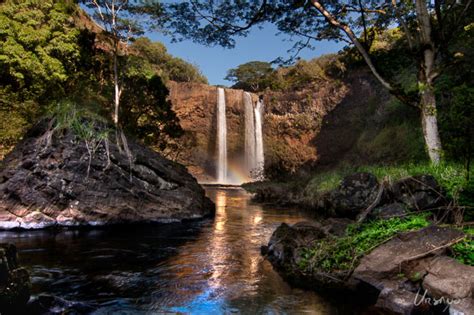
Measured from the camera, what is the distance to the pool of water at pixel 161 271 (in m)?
4.42

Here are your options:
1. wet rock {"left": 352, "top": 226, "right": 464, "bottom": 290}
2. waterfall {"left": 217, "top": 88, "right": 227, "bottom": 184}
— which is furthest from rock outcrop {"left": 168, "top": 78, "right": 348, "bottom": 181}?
wet rock {"left": 352, "top": 226, "right": 464, "bottom": 290}

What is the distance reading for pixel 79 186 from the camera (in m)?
9.66

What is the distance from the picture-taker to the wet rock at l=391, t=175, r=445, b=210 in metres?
6.68

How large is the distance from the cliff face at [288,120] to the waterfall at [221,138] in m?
0.39

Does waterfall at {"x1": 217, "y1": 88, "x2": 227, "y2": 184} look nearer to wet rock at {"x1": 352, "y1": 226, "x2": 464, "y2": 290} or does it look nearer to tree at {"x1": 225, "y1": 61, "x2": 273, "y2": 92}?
tree at {"x1": 225, "y1": 61, "x2": 273, "y2": 92}

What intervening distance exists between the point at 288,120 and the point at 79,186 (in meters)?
24.2

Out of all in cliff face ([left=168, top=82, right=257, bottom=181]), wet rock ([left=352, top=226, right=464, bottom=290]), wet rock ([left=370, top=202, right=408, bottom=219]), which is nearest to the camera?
wet rock ([left=352, top=226, right=464, bottom=290])

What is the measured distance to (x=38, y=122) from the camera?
10.4 meters

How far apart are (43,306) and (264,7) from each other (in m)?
11.5

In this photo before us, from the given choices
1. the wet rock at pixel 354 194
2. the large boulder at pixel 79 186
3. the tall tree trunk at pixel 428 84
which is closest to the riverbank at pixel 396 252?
the tall tree trunk at pixel 428 84

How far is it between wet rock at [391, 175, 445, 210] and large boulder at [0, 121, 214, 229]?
6408mm

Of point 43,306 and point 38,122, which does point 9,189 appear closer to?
point 38,122

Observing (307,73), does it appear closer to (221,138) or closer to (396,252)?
(221,138)

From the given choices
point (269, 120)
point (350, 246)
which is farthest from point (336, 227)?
point (269, 120)
